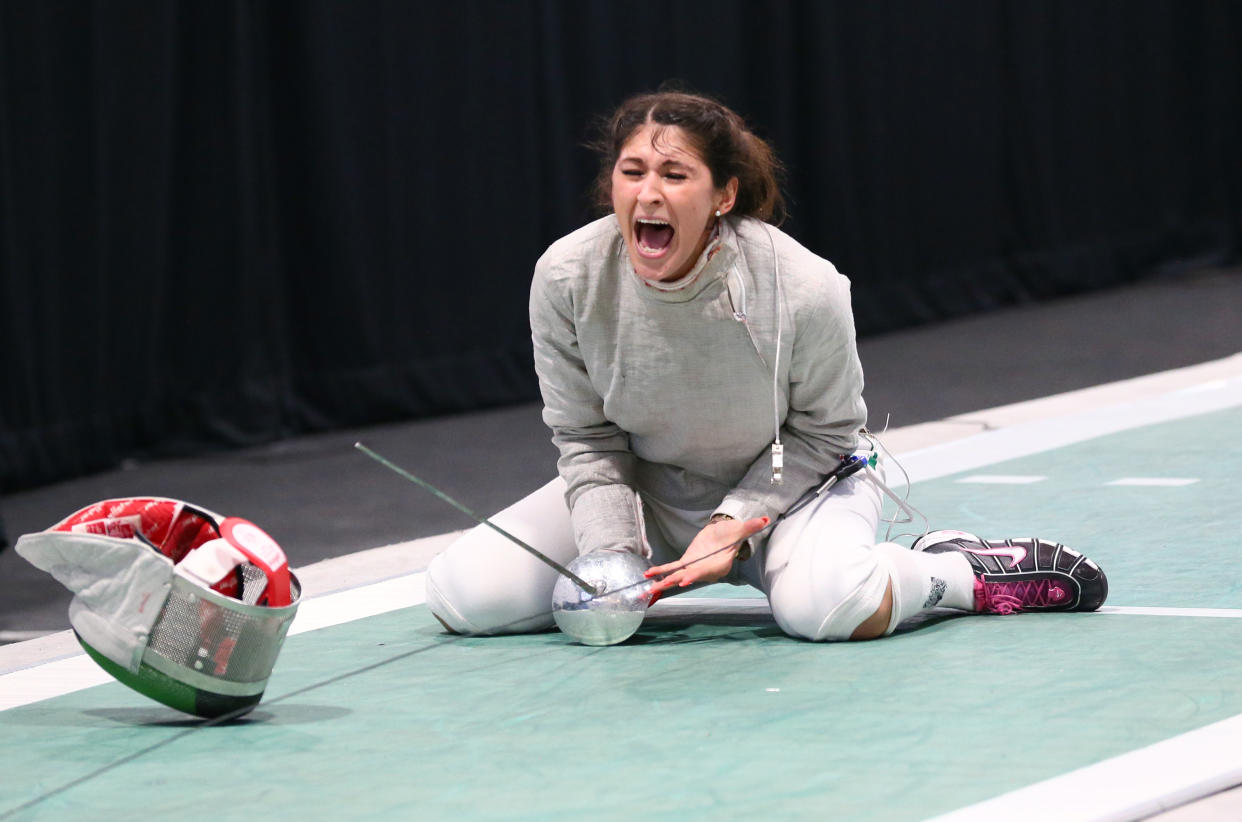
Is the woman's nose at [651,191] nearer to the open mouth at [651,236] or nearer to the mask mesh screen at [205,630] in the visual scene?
the open mouth at [651,236]

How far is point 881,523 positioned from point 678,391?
2.89 ft

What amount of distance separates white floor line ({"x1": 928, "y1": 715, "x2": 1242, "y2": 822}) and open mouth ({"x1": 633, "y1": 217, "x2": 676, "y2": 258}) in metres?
0.91

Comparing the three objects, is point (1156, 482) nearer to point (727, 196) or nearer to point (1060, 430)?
point (1060, 430)

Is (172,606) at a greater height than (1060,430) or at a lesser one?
greater

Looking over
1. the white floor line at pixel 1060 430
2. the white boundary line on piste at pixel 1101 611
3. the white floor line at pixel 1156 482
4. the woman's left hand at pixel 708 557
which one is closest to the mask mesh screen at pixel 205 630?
the white boundary line on piste at pixel 1101 611

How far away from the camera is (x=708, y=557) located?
2480 mm

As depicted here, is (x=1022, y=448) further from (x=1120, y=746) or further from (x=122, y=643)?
(x=122, y=643)

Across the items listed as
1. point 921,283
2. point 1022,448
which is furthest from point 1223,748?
point 921,283

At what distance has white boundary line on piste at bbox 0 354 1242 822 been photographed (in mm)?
1793

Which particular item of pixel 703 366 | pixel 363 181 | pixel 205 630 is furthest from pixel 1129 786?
pixel 363 181

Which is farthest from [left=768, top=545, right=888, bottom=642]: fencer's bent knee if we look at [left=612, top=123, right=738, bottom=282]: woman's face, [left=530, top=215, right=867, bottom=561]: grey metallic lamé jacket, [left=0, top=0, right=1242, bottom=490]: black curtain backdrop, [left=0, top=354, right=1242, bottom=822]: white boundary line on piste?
[left=0, top=0, right=1242, bottom=490]: black curtain backdrop

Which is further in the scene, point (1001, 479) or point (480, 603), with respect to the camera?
point (1001, 479)

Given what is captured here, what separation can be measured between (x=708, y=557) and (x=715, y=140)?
1.83 feet

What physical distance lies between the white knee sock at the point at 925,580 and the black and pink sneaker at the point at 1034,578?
21 millimetres
